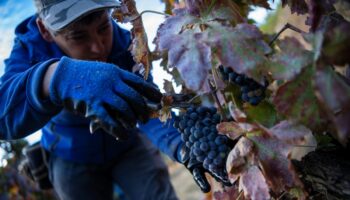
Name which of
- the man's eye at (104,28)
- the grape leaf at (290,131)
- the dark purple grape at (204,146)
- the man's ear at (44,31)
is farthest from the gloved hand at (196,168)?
the man's ear at (44,31)

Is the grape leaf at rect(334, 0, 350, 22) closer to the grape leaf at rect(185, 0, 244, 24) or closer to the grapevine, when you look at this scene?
the grapevine

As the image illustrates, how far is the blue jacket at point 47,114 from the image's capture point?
3.53ft

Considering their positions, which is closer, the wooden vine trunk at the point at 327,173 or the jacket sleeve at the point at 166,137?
the wooden vine trunk at the point at 327,173

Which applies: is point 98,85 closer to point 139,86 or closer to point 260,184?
point 139,86

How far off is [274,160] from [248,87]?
150mm

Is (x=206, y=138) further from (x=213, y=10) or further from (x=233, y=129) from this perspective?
(x=213, y=10)

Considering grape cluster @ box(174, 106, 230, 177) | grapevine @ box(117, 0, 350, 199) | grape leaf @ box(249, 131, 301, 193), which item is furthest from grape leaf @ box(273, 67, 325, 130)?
grape cluster @ box(174, 106, 230, 177)

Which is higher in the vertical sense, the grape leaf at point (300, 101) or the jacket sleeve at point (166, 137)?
the grape leaf at point (300, 101)

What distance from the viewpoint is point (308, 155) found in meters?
0.89

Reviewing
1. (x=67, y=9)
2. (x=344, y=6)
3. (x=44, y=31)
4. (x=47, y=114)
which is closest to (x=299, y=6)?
(x=344, y=6)

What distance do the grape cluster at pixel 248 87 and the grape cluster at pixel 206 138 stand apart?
0.10 metres

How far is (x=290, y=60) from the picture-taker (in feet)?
1.83

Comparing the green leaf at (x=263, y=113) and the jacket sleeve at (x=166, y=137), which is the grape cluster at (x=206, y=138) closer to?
the green leaf at (x=263, y=113)

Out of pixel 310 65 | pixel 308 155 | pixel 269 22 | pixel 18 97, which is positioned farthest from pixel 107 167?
pixel 269 22
